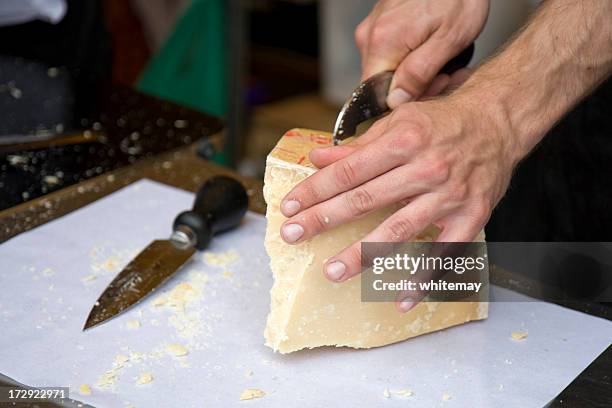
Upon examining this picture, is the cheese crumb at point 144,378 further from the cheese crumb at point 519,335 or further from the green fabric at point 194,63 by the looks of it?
the green fabric at point 194,63

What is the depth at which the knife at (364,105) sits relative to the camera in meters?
1.22

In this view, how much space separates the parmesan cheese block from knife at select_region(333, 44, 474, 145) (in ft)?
0.23


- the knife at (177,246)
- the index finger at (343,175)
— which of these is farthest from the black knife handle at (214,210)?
the index finger at (343,175)

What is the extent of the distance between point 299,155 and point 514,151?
296mm

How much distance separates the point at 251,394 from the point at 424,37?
0.66 m

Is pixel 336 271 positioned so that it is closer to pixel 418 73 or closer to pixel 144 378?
pixel 144 378

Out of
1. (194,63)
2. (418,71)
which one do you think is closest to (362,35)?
(418,71)

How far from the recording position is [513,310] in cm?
128

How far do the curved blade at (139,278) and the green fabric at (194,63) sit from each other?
1.70 metres

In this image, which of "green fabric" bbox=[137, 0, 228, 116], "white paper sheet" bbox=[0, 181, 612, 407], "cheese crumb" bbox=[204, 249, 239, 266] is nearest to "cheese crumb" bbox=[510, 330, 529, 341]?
"white paper sheet" bbox=[0, 181, 612, 407]

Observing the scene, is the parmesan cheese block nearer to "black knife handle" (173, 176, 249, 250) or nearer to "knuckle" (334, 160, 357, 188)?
"knuckle" (334, 160, 357, 188)

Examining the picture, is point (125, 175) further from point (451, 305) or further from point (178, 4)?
point (178, 4)

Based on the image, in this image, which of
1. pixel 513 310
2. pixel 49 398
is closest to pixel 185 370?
pixel 49 398

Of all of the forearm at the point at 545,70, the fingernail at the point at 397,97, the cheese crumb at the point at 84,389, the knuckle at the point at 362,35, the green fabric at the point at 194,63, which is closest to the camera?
the cheese crumb at the point at 84,389
